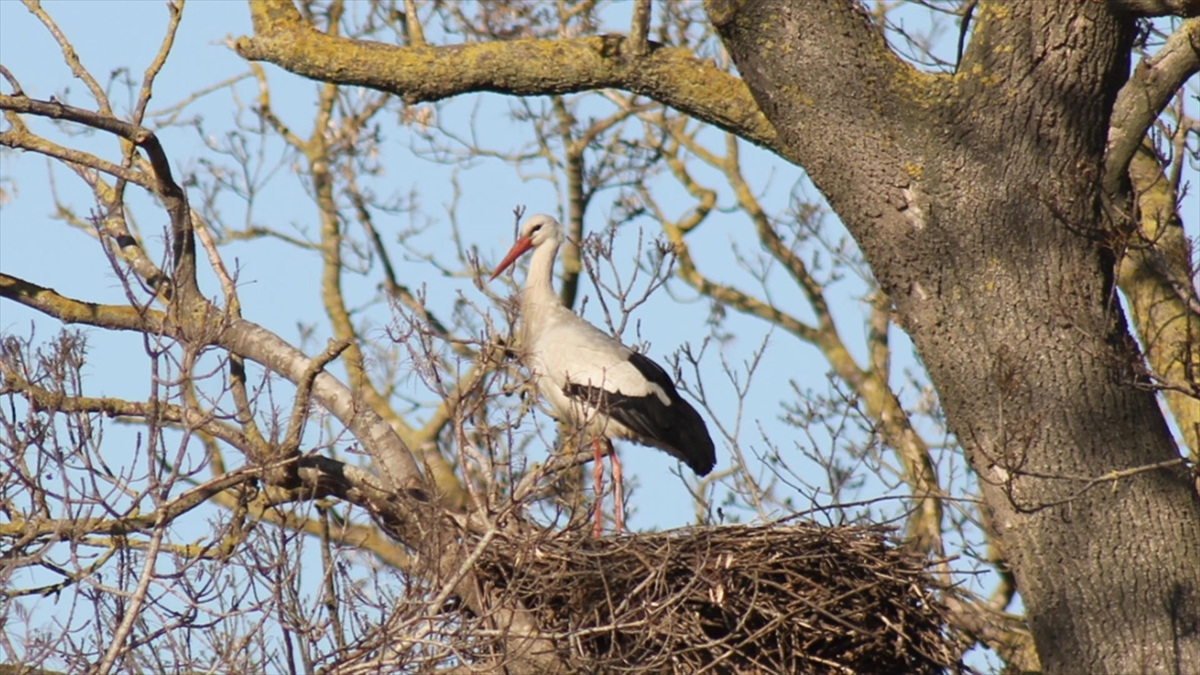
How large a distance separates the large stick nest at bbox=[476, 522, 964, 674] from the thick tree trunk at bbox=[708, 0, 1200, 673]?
1.09m

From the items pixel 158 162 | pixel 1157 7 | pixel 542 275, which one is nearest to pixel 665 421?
pixel 542 275

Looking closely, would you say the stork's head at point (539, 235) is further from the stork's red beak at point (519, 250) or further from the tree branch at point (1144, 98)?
the tree branch at point (1144, 98)

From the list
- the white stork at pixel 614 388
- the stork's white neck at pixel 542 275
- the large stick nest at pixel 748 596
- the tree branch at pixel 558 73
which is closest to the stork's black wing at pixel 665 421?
the white stork at pixel 614 388

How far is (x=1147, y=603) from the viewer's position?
4.33 meters

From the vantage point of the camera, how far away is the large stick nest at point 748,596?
528 centimetres

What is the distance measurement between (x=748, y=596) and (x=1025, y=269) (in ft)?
5.22

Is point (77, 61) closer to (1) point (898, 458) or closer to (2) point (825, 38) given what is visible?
(2) point (825, 38)

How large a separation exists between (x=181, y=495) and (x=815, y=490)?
340 centimetres

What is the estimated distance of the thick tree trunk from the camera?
4.39 meters

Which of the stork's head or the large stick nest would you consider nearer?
the large stick nest

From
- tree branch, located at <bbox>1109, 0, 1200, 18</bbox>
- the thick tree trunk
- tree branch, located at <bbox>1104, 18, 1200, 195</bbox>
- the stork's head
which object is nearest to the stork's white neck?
the stork's head

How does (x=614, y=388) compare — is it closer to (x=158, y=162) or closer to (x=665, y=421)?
(x=665, y=421)

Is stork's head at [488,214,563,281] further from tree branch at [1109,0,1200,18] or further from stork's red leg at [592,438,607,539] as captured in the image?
tree branch at [1109,0,1200,18]

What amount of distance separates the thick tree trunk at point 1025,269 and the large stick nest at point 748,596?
42.9 inches
